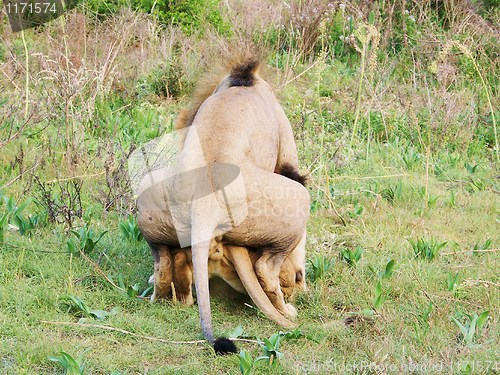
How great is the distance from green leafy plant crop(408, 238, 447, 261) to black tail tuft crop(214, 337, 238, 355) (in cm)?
190

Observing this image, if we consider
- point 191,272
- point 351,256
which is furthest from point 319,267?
point 191,272

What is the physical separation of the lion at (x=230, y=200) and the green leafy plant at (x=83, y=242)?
89cm

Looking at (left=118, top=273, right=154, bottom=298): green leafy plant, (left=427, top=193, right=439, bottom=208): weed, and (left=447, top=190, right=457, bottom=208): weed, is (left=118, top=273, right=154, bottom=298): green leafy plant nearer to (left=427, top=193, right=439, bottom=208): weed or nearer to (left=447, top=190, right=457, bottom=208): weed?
(left=427, top=193, right=439, bottom=208): weed

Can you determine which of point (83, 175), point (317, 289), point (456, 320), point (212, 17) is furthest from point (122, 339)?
point (212, 17)

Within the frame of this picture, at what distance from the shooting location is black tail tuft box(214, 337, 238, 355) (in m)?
3.92

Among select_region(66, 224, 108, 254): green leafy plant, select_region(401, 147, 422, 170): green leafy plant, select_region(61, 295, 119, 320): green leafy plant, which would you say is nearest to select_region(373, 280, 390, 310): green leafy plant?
select_region(61, 295, 119, 320): green leafy plant

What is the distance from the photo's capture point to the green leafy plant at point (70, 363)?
371cm

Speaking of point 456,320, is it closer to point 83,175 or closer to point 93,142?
point 83,175

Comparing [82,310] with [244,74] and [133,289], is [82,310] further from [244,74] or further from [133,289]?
[244,74]

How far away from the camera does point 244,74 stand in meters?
4.95

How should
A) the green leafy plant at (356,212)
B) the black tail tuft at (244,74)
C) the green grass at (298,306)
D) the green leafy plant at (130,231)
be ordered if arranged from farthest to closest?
the green leafy plant at (356,212), the green leafy plant at (130,231), the black tail tuft at (244,74), the green grass at (298,306)

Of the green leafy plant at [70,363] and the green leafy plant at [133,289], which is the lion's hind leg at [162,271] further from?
the green leafy plant at [70,363]

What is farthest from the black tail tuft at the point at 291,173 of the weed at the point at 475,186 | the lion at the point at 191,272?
the weed at the point at 475,186

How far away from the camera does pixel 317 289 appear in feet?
16.2
